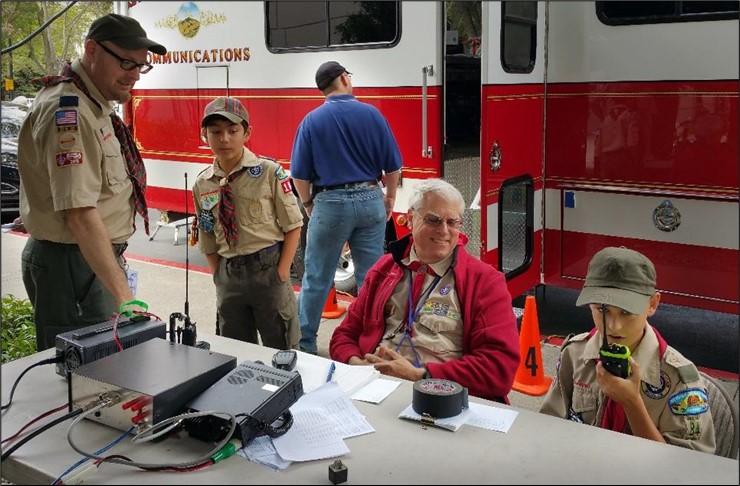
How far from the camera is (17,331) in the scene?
4348 millimetres

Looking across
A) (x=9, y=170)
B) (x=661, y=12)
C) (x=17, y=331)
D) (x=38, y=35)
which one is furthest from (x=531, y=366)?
(x=9, y=170)

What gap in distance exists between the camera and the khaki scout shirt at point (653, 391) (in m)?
2.10

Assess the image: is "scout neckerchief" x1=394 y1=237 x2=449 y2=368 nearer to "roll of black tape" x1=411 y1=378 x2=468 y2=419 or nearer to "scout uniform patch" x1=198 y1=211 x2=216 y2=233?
"roll of black tape" x1=411 y1=378 x2=468 y2=419

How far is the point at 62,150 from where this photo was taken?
9.12 ft

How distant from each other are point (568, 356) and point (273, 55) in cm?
406

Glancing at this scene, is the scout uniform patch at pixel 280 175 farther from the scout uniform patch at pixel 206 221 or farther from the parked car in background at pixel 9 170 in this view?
the parked car in background at pixel 9 170

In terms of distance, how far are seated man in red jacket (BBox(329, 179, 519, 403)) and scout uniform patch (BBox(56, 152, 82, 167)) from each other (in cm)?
117

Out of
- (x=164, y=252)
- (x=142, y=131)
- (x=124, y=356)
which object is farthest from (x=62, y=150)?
(x=164, y=252)

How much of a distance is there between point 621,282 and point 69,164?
195 centimetres

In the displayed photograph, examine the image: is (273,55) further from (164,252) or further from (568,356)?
(568,356)

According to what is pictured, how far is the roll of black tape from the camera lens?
6.69ft

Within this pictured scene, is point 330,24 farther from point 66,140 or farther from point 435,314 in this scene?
point 435,314

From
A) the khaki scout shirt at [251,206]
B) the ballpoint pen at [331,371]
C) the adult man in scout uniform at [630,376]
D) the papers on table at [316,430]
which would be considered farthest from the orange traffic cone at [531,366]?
the papers on table at [316,430]

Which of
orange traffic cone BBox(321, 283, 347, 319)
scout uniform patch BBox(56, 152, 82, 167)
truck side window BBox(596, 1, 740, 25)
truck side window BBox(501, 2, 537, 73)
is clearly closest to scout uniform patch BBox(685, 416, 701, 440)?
scout uniform patch BBox(56, 152, 82, 167)
